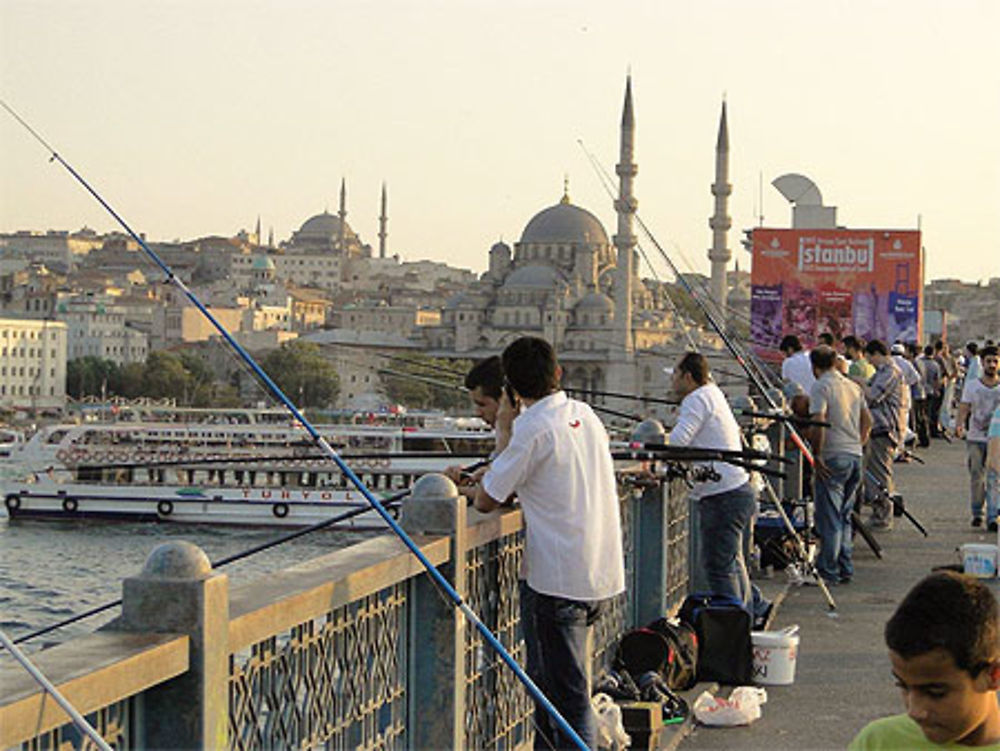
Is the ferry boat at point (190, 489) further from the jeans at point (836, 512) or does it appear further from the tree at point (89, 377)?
the jeans at point (836, 512)

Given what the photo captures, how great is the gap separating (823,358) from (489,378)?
3594 millimetres

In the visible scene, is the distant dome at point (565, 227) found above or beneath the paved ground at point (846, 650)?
above

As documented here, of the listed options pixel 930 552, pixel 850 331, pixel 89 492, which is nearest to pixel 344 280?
pixel 89 492

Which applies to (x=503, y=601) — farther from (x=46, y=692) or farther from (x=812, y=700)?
(x=46, y=692)

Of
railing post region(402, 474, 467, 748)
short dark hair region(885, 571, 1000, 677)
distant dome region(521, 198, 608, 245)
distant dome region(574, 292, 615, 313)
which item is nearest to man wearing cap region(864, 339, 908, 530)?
railing post region(402, 474, 467, 748)

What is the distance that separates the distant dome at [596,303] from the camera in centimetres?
11594

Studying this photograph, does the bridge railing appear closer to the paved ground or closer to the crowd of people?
the crowd of people

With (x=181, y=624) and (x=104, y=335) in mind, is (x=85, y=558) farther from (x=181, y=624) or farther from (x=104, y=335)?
(x=104, y=335)

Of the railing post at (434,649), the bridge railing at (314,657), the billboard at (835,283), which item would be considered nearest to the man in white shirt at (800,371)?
the bridge railing at (314,657)

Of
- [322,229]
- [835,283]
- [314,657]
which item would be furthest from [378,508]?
[322,229]

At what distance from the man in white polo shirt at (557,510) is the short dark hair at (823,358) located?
150 inches

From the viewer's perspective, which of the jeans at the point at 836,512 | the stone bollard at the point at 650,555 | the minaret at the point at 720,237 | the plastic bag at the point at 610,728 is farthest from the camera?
the minaret at the point at 720,237

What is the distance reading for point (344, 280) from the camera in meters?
181

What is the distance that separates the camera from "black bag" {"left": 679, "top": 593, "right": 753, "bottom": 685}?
5.73m
